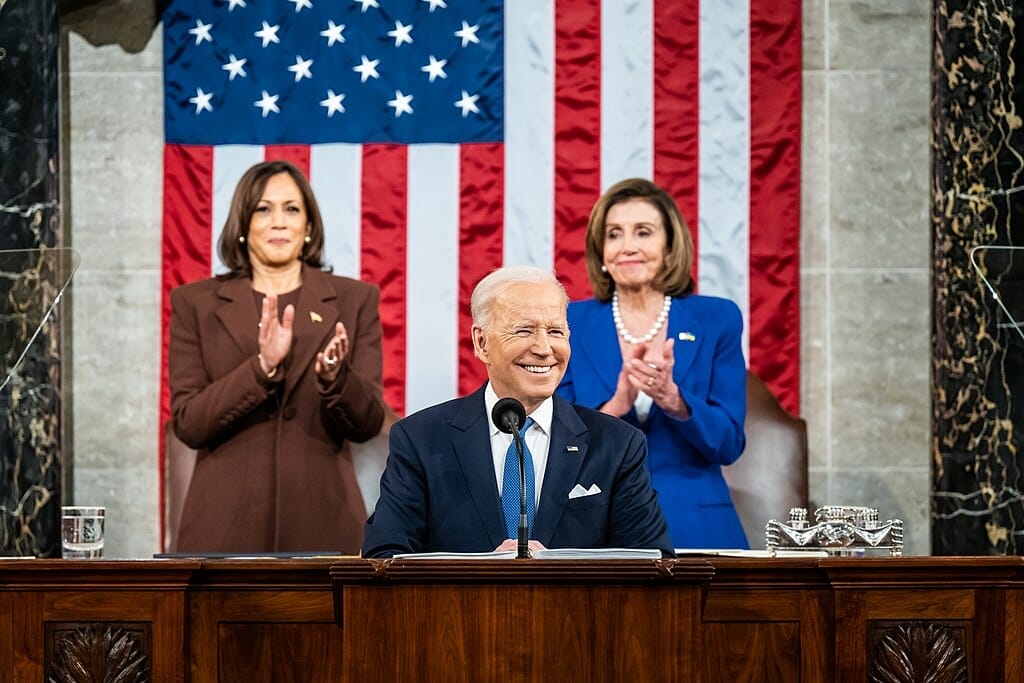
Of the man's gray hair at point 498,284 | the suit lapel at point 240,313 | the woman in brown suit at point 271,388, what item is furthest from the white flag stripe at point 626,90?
the man's gray hair at point 498,284

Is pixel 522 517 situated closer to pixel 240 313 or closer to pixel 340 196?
pixel 240 313

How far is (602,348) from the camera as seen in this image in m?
5.70

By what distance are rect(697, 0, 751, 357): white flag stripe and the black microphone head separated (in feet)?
11.0

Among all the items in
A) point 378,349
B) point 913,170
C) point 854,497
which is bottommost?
point 854,497

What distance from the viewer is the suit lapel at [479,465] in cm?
384

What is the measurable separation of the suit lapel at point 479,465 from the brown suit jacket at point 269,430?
171 cm

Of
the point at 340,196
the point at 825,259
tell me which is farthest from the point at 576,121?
the point at 825,259

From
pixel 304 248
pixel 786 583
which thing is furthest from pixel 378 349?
pixel 786 583

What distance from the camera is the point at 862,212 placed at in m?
6.84

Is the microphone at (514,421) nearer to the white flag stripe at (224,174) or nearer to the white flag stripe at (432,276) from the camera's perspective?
the white flag stripe at (432,276)

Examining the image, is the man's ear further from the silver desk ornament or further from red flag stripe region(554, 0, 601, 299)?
red flag stripe region(554, 0, 601, 299)

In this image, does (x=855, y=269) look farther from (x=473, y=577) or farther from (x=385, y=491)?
(x=473, y=577)

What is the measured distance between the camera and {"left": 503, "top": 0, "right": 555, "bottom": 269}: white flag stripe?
6742 mm

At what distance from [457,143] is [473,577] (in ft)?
12.4
